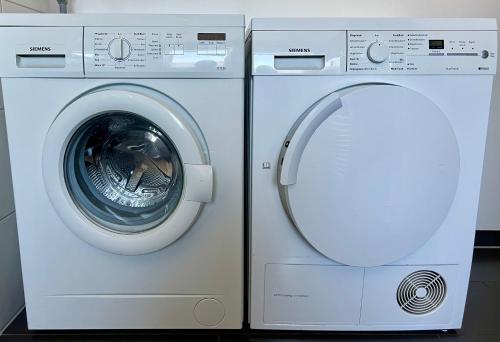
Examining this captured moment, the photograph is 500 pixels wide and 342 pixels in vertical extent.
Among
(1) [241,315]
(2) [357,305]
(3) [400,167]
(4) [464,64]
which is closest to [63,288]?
(1) [241,315]

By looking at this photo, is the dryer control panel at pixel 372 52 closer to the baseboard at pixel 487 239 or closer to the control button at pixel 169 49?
the control button at pixel 169 49

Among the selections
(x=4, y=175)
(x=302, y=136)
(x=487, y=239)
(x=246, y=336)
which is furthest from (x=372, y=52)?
(x=487, y=239)

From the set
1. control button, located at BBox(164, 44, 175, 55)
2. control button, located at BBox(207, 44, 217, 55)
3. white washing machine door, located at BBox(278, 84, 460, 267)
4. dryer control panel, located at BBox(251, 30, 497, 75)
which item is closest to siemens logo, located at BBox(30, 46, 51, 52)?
control button, located at BBox(164, 44, 175, 55)

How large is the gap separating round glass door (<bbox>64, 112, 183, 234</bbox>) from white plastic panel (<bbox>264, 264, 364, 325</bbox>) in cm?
38

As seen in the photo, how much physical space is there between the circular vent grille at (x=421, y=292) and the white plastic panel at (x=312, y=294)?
14 centimetres

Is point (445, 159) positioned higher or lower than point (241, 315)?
higher

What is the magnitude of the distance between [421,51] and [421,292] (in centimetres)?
68

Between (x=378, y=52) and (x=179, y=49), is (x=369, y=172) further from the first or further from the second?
(x=179, y=49)

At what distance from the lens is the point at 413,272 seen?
1.09 meters

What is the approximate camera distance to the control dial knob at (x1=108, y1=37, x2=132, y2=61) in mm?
Result: 947

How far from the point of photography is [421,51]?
96 centimetres

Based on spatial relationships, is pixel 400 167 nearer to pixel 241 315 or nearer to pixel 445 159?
pixel 445 159

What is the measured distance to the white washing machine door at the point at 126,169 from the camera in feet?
3.09

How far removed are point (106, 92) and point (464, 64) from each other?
36.2 inches
